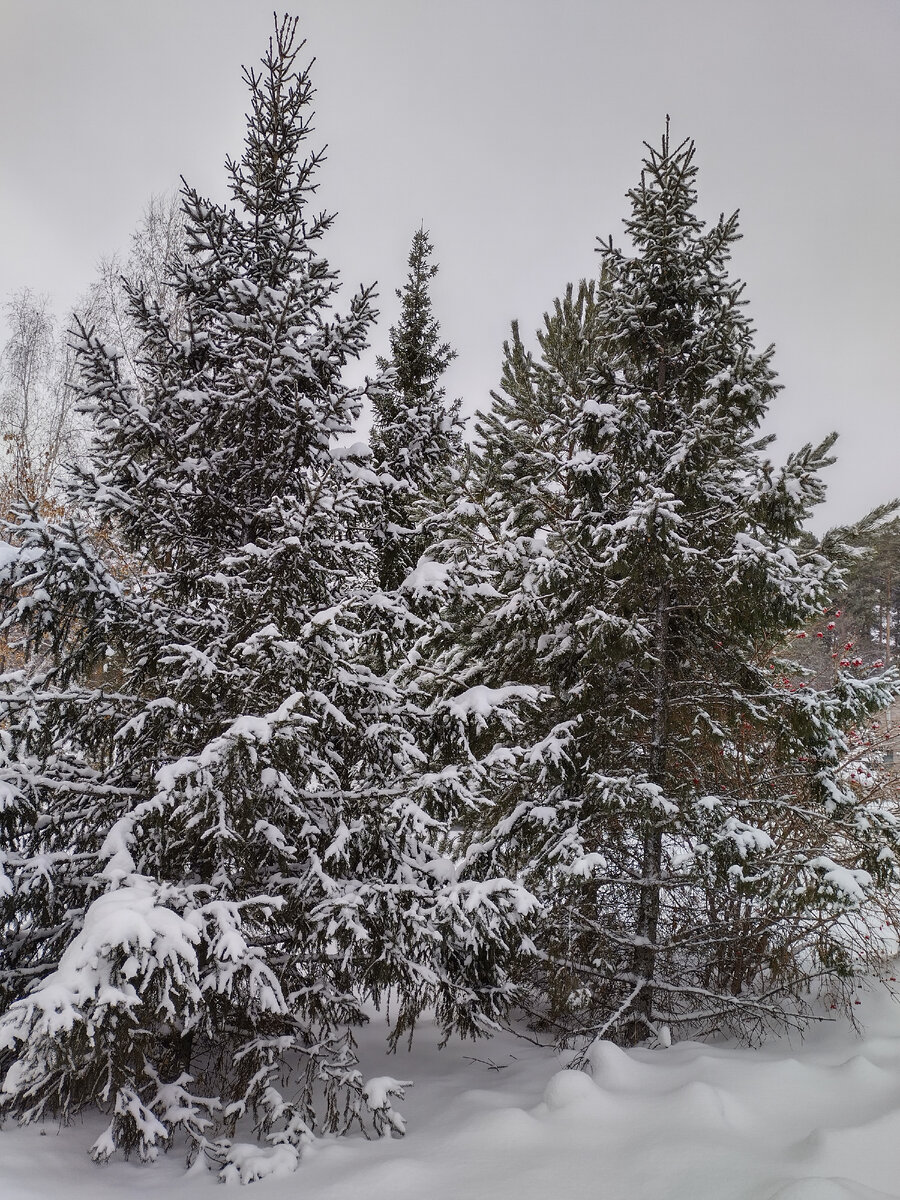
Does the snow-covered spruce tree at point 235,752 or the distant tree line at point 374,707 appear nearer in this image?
the snow-covered spruce tree at point 235,752

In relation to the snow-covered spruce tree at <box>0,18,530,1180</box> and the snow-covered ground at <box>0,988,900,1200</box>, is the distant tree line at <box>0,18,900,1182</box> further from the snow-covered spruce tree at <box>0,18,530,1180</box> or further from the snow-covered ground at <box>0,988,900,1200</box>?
the snow-covered ground at <box>0,988,900,1200</box>

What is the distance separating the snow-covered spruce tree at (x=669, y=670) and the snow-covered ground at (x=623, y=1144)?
0.57 meters

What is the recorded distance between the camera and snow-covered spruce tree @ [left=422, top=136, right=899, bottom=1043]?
509cm

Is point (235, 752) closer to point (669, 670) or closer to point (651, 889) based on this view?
point (651, 889)

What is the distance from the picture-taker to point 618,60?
130 metres

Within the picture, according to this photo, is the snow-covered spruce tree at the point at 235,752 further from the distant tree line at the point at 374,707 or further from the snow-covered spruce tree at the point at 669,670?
the snow-covered spruce tree at the point at 669,670

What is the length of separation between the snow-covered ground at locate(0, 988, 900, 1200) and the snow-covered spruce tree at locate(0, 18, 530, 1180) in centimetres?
29

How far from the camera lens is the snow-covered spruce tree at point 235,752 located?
402cm

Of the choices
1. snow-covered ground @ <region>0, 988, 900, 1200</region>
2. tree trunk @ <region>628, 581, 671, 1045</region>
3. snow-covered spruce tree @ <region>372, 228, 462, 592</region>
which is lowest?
snow-covered ground @ <region>0, 988, 900, 1200</region>

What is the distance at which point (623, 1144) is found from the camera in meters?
3.74

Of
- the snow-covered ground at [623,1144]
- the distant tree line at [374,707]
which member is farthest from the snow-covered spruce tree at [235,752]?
the snow-covered ground at [623,1144]

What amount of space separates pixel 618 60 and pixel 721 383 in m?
164

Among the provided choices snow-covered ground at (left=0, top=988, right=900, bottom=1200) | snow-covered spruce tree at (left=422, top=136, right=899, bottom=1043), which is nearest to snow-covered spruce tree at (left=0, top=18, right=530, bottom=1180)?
snow-covered ground at (left=0, top=988, right=900, bottom=1200)

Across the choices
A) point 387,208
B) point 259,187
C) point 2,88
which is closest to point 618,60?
point 387,208
